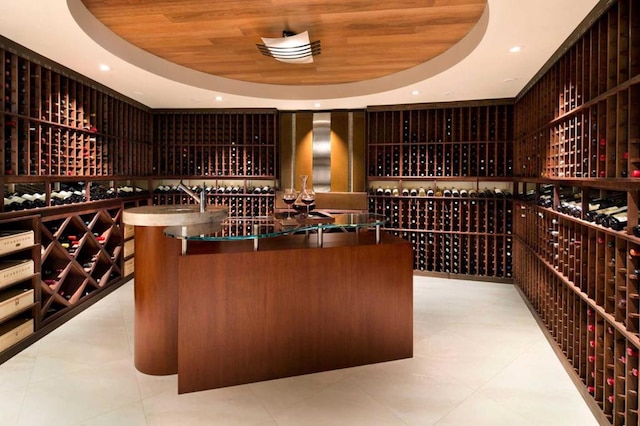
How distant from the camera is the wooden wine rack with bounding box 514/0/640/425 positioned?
84.7 inches

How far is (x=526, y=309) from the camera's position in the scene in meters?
4.72

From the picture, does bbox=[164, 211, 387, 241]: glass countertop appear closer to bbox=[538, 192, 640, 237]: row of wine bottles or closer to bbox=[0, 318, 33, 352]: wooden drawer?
bbox=[538, 192, 640, 237]: row of wine bottles

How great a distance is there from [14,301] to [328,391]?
2.78m

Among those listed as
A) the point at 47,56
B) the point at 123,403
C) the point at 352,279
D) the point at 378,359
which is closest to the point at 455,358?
the point at 378,359

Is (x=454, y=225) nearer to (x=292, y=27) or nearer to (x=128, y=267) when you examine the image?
(x=292, y=27)

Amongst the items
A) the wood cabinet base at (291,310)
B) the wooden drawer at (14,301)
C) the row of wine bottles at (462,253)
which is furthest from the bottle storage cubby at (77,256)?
the row of wine bottles at (462,253)

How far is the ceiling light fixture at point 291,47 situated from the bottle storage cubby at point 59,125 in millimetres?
2173

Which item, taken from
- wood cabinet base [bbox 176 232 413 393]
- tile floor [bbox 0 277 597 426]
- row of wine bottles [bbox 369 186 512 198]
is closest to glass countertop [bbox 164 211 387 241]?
wood cabinet base [bbox 176 232 413 393]

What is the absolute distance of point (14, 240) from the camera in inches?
139

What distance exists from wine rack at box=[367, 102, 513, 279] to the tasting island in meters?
3.18

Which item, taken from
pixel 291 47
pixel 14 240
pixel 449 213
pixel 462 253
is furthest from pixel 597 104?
pixel 14 240

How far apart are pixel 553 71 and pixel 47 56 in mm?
4765

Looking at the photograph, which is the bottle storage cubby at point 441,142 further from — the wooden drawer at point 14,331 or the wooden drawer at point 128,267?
the wooden drawer at point 14,331

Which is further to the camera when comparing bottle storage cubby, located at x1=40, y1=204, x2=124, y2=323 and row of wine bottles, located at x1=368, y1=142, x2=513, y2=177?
row of wine bottles, located at x1=368, y1=142, x2=513, y2=177
